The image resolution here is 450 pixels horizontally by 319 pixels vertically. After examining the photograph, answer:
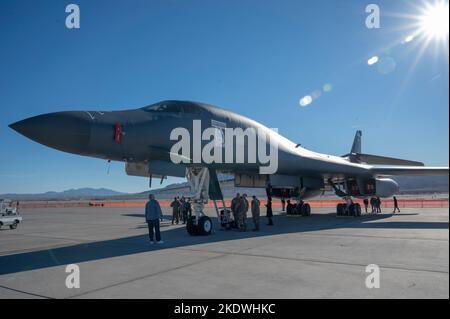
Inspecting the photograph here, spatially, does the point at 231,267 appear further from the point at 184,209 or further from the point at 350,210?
the point at 350,210

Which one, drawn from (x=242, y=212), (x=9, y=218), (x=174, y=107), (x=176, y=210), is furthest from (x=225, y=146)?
(x=9, y=218)

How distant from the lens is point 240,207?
11977 millimetres

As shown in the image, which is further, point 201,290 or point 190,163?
point 190,163

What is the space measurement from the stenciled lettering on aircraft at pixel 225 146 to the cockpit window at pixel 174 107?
1.25 feet

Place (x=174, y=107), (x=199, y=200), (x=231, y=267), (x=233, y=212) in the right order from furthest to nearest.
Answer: (x=233, y=212), (x=199, y=200), (x=174, y=107), (x=231, y=267)

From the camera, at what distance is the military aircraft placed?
7746mm

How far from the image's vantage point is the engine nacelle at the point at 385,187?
60.1ft

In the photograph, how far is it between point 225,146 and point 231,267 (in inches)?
224

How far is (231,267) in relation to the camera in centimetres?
600

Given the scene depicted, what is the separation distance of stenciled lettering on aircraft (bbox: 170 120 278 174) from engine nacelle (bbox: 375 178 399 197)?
23.7 ft

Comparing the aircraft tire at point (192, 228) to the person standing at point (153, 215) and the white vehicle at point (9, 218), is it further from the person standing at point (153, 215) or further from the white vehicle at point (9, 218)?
the white vehicle at point (9, 218)
